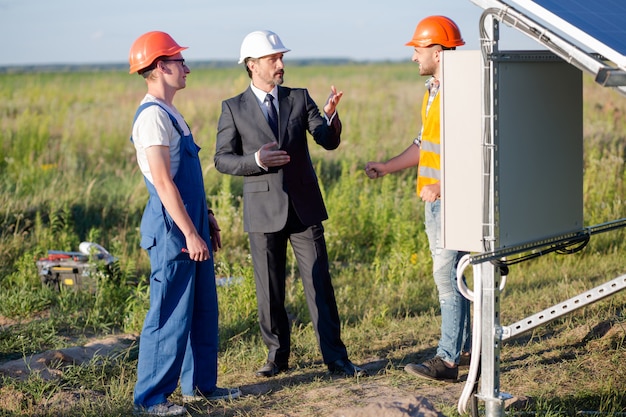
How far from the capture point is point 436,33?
204 inches

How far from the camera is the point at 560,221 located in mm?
4367

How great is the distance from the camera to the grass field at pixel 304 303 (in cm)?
518

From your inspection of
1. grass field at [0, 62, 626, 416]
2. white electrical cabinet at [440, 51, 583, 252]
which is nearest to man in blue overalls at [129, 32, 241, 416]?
grass field at [0, 62, 626, 416]

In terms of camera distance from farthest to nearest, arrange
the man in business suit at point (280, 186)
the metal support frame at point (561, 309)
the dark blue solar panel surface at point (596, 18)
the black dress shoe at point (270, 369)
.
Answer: the black dress shoe at point (270, 369) < the man in business suit at point (280, 186) < the metal support frame at point (561, 309) < the dark blue solar panel surface at point (596, 18)

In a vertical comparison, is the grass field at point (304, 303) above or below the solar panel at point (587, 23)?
below

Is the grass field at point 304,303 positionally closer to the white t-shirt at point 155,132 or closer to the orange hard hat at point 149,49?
the white t-shirt at point 155,132

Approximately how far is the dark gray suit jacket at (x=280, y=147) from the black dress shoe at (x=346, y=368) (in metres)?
0.90

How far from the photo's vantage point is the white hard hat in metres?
5.39

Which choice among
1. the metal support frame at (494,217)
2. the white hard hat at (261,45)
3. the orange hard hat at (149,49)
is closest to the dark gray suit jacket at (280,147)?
the white hard hat at (261,45)

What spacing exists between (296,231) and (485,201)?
1.94 metres

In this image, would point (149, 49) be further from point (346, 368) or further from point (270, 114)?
point (346, 368)

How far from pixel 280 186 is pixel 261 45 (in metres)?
0.87

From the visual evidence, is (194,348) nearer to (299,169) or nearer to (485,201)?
(299,169)

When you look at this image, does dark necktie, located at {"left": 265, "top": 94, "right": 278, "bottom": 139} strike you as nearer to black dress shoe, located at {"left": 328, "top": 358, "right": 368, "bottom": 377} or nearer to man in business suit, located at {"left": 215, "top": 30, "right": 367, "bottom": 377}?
man in business suit, located at {"left": 215, "top": 30, "right": 367, "bottom": 377}
